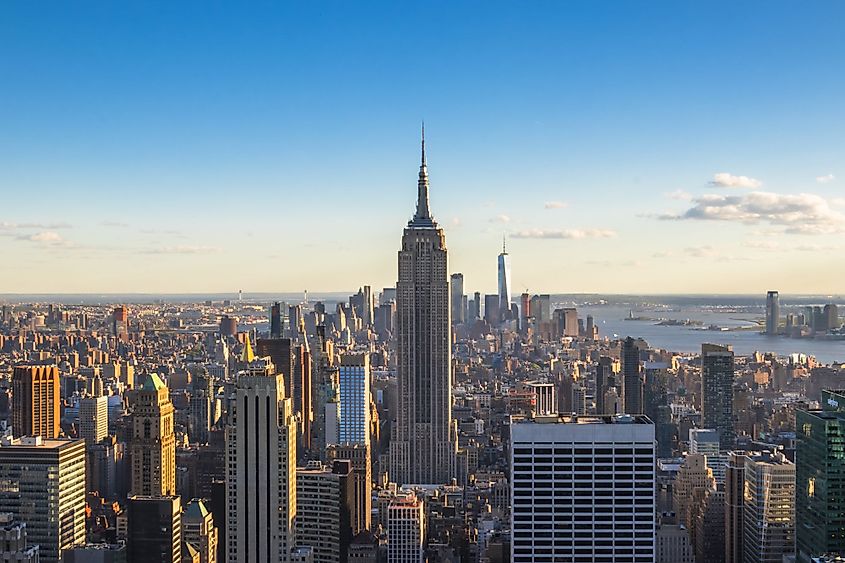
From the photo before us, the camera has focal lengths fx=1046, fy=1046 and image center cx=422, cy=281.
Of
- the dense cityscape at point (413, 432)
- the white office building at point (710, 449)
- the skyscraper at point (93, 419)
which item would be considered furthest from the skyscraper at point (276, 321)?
the white office building at point (710, 449)

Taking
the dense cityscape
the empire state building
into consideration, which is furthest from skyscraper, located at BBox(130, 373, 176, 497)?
the empire state building

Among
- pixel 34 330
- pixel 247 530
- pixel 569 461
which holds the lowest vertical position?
pixel 247 530

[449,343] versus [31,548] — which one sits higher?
[449,343]

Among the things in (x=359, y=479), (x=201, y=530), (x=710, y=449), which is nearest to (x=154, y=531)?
(x=201, y=530)

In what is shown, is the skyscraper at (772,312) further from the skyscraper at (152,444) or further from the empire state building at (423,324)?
the empire state building at (423,324)

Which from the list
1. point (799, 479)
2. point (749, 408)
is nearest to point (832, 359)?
point (749, 408)

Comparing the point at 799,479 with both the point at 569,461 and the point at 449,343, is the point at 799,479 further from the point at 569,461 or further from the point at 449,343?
the point at 449,343
